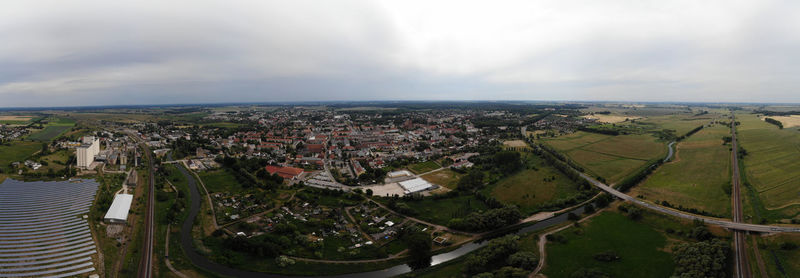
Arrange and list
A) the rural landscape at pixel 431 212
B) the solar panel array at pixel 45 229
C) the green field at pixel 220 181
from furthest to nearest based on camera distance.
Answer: the green field at pixel 220 181 < the rural landscape at pixel 431 212 < the solar panel array at pixel 45 229

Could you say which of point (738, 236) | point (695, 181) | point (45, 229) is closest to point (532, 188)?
point (738, 236)

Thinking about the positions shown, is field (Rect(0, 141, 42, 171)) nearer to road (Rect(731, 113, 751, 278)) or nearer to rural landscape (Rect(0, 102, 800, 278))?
rural landscape (Rect(0, 102, 800, 278))

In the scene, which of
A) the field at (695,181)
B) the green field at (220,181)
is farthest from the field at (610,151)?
the green field at (220,181)

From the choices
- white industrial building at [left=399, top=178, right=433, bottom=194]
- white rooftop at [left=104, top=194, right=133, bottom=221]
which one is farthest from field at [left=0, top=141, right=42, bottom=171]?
white industrial building at [left=399, top=178, right=433, bottom=194]

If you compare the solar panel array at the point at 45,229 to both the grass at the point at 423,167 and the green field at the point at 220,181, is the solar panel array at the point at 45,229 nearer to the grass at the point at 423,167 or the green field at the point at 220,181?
the green field at the point at 220,181

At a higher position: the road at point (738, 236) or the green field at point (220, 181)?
the green field at point (220, 181)

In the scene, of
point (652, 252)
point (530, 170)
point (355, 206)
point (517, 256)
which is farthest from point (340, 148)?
point (652, 252)

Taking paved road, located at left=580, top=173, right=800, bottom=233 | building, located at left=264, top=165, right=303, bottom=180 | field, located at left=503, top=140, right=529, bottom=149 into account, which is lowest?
paved road, located at left=580, top=173, right=800, bottom=233
